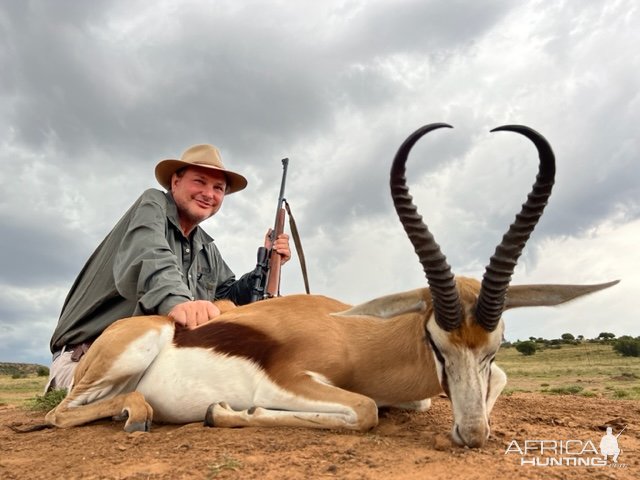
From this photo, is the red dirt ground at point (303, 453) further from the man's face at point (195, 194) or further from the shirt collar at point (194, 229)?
the man's face at point (195, 194)

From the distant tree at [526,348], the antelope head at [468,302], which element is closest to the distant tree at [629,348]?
the distant tree at [526,348]

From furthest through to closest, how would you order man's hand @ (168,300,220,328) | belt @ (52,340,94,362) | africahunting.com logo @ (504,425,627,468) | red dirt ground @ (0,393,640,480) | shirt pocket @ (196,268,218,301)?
shirt pocket @ (196,268,218,301)
belt @ (52,340,94,362)
man's hand @ (168,300,220,328)
africahunting.com logo @ (504,425,627,468)
red dirt ground @ (0,393,640,480)

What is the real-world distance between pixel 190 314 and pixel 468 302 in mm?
2810

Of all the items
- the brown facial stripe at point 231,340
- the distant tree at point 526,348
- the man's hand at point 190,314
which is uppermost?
the distant tree at point 526,348

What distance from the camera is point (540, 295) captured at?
470 cm

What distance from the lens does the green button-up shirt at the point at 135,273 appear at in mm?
5879

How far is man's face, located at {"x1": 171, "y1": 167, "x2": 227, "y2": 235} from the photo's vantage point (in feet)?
24.7

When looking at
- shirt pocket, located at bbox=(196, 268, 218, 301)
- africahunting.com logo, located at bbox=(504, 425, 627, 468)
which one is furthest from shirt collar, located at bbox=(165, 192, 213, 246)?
africahunting.com logo, located at bbox=(504, 425, 627, 468)

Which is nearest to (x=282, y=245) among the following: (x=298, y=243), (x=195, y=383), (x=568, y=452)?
(x=298, y=243)

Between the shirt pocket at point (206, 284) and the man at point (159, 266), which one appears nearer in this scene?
the man at point (159, 266)

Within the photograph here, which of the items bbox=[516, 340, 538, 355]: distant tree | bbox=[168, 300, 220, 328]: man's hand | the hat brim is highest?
the hat brim

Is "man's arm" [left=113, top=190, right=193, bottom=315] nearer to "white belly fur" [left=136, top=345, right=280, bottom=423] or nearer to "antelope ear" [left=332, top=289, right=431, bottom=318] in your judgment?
"white belly fur" [left=136, top=345, right=280, bottom=423]

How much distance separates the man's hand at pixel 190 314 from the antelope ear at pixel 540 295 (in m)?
3.00

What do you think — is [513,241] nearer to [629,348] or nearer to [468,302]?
[468,302]
